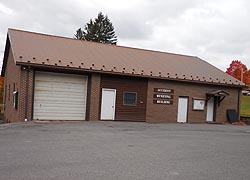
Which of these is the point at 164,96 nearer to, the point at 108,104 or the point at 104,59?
the point at 108,104

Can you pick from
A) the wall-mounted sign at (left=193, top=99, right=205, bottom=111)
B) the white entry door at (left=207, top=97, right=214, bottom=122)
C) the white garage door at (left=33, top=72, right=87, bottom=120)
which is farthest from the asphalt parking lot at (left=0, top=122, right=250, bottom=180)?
the white entry door at (left=207, top=97, right=214, bottom=122)

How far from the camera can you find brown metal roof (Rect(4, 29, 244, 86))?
19.5 meters

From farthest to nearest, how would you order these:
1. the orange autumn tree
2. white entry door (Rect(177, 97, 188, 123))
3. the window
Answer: the orange autumn tree → white entry door (Rect(177, 97, 188, 123)) → the window

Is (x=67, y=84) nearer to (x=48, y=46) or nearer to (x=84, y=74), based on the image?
(x=84, y=74)

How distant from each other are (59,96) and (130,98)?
4.96 m

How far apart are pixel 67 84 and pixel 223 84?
12.7 m

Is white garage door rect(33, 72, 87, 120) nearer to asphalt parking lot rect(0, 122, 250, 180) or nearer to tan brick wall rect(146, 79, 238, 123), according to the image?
tan brick wall rect(146, 79, 238, 123)

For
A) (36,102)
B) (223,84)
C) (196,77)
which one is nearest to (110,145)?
(36,102)

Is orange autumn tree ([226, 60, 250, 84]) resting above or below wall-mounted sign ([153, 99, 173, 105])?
above

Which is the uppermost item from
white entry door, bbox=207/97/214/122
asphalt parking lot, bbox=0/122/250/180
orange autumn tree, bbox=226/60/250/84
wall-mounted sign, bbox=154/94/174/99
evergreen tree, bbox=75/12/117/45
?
evergreen tree, bbox=75/12/117/45

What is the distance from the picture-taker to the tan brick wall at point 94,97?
20250 millimetres

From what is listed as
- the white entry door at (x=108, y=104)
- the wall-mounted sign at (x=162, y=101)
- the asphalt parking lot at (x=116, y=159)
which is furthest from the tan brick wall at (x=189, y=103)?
the asphalt parking lot at (x=116, y=159)

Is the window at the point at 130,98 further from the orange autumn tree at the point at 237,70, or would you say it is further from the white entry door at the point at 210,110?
the orange autumn tree at the point at 237,70

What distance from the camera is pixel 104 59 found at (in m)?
22.2
